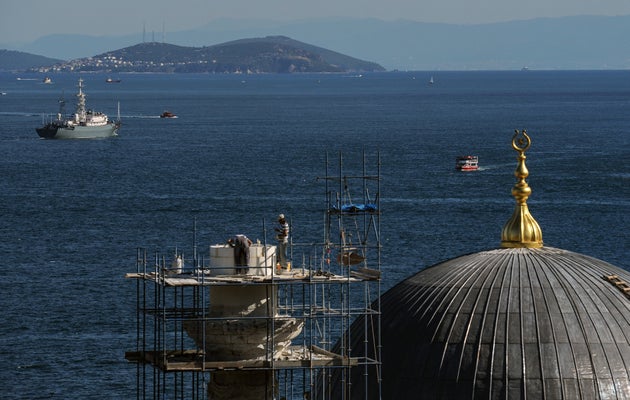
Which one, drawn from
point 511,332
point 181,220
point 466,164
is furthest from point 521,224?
point 466,164

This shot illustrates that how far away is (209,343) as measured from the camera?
3950cm

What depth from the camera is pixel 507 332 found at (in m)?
39.8

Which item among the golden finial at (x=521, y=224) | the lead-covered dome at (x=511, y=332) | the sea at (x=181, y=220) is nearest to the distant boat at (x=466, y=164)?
the sea at (x=181, y=220)

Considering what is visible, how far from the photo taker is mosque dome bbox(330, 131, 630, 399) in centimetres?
3891

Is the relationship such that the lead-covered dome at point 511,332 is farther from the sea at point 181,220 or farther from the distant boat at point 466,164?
the distant boat at point 466,164

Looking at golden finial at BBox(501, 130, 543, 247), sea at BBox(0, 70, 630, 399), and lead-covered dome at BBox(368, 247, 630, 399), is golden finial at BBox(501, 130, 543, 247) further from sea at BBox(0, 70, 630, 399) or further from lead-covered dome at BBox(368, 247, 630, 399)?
sea at BBox(0, 70, 630, 399)

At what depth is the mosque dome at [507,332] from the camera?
38906mm

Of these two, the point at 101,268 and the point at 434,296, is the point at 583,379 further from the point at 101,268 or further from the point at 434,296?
the point at 101,268

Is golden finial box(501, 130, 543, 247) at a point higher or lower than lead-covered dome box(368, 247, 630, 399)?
higher

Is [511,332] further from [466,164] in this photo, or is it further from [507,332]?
[466,164]

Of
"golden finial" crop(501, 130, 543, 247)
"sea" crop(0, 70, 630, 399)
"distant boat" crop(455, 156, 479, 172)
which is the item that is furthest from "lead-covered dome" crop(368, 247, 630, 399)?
"distant boat" crop(455, 156, 479, 172)

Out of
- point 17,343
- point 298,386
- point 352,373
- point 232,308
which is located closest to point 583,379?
point 352,373

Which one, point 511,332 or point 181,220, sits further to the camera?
point 181,220

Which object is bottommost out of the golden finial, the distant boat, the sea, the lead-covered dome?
the sea
